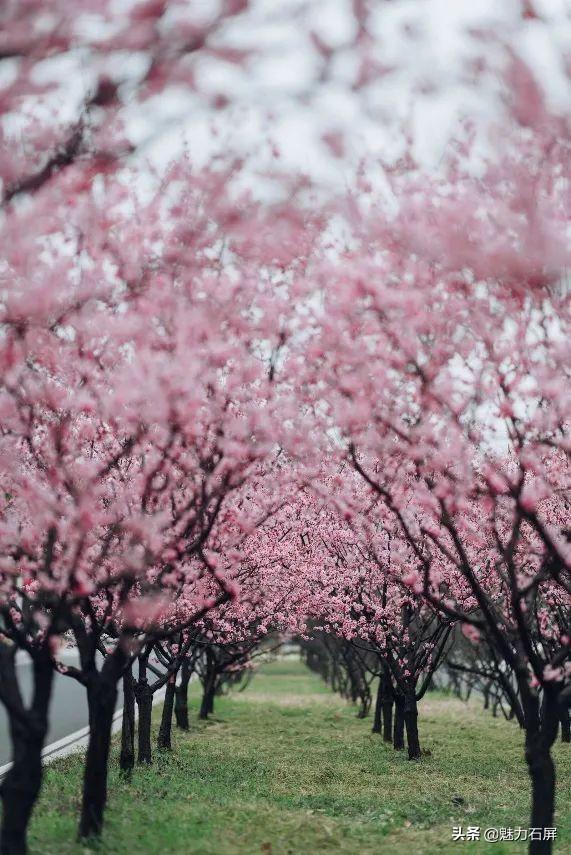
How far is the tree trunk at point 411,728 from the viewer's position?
20.6 metres

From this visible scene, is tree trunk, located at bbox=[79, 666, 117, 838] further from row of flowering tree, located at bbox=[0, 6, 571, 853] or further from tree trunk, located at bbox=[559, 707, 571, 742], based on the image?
tree trunk, located at bbox=[559, 707, 571, 742]

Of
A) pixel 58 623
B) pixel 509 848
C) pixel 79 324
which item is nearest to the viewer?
pixel 58 623

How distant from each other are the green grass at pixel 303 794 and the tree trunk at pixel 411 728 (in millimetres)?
270

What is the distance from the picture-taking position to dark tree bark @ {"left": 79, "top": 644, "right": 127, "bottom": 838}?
33.4 ft

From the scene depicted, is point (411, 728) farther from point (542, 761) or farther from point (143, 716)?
point (542, 761)

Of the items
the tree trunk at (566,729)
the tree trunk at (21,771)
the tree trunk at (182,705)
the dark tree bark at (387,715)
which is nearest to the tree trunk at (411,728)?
the dark tree bark at (387,715)

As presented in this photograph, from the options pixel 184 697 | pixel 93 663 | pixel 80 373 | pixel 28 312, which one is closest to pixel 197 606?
pixel 93 663

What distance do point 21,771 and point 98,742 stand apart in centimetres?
209

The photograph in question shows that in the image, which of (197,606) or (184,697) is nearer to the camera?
(197,606)

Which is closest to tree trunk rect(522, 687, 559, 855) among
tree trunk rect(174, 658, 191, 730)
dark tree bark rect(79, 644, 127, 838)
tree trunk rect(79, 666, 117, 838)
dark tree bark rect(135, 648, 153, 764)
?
dark tree bark rect(79, 644, 127, 838)

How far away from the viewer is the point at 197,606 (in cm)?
1611

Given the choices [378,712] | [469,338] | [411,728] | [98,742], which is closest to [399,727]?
[411,728]

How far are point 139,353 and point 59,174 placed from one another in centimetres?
204

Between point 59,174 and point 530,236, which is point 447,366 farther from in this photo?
point 59,174
